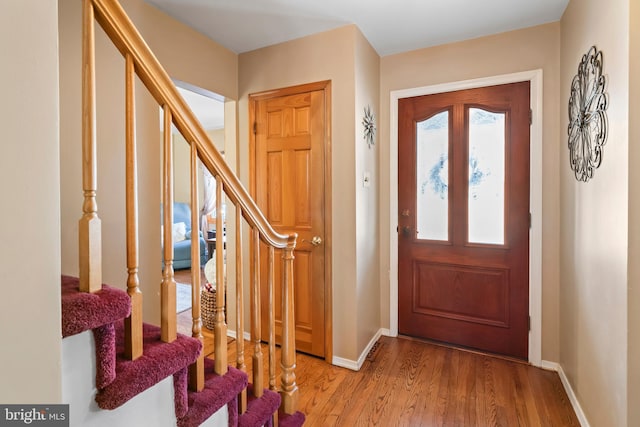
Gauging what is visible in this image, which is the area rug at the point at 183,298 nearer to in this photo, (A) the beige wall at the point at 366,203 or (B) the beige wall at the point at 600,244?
(A) the beige wall at the point at 366,203

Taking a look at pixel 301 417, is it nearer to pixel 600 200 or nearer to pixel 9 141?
pixel 9 141

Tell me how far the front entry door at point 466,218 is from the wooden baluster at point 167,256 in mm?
2120

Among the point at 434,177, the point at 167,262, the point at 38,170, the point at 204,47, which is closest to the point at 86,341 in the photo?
the point at 167,262

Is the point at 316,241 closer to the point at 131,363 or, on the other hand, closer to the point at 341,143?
the point at 341,143

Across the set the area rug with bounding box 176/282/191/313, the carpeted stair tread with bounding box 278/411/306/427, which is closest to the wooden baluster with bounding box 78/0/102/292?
the carpeted stair tread with bounding box 278/411/306/427

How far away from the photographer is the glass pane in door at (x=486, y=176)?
8.07 feet

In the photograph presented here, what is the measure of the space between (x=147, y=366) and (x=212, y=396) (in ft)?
1.10

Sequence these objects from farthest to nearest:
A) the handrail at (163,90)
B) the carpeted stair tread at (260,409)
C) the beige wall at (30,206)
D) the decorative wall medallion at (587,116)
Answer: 1. the decorative wall medallion at (587,116)
2. the carpeted stair tread at (260,409)
3. the handrail at (163,90)
4. the beige wall at (30,206)

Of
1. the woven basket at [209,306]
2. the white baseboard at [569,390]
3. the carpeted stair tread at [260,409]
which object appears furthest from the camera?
the woven basket at [209,306]

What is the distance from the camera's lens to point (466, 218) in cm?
258

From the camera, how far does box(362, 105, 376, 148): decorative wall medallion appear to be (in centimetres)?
249

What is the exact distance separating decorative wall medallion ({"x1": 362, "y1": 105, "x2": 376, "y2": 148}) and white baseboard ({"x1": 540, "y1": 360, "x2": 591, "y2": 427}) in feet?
6.92

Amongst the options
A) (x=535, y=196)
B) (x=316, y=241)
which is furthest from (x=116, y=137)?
(x=535, y=196)

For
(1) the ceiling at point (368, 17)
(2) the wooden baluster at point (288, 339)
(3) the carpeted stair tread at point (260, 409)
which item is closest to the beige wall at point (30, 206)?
(3) the carpeted stair tread at point (260, 409)
